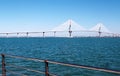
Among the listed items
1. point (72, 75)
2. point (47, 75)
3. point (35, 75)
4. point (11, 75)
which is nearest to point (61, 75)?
point (72, 75)

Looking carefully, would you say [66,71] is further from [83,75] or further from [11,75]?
[11,75]

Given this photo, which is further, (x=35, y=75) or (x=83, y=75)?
(x=83, y=75)

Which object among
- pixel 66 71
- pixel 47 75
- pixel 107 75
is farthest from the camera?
pixel 66 71

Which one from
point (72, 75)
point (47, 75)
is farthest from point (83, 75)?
point (47, 75)

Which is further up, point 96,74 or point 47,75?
point 47,75

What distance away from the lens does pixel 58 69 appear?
1059 inches

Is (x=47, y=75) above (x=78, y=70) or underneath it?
above

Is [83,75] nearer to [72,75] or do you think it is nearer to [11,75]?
[72,75]

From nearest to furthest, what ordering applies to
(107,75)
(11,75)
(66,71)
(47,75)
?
(47,75), (11,75), (107,75), (66,71)

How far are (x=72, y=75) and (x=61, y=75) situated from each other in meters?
1.03

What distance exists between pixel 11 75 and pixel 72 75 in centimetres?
595

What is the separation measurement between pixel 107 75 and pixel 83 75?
2184mm

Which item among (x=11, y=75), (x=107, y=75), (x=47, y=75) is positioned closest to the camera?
(x=47, y=75)

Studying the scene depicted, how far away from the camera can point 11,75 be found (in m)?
20.5
